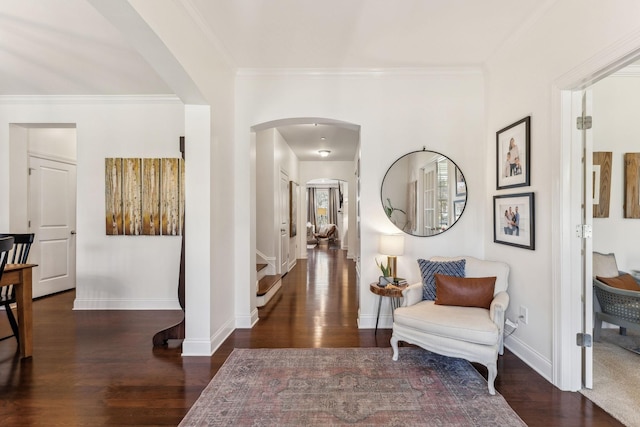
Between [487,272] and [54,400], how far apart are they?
3467 mm

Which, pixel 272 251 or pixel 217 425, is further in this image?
pixel 272 251

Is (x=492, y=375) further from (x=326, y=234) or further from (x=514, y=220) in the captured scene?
(x=326, y=234)

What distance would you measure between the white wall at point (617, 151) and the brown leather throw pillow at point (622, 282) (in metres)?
0.46

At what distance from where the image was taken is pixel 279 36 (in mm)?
2838

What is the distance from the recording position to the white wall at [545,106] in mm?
1928

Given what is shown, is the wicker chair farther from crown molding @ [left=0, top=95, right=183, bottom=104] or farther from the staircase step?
crown molding @ [left=0, top=95, right=183, bottom=104]

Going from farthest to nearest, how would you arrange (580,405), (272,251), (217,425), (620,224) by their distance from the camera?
(272,251) → (620,224) → (580,405) → (217,425)

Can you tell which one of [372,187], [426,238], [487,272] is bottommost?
[487,272]

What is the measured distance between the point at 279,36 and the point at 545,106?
226cm

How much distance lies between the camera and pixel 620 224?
333cm

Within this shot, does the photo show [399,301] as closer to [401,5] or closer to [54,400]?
[401,5]

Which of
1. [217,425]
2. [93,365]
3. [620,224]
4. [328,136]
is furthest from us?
[328,136]

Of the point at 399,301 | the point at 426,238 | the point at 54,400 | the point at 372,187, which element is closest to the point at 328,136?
the point at 372,187

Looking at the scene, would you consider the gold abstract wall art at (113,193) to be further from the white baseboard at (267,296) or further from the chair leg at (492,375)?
the chair leg at (492,375)
